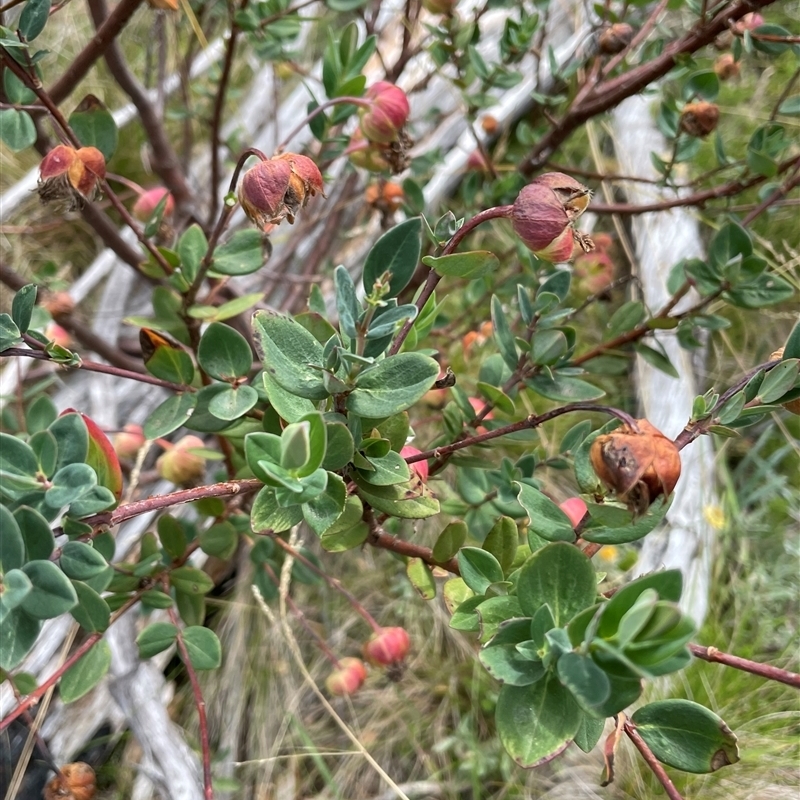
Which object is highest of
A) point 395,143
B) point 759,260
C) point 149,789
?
A: point 395,143

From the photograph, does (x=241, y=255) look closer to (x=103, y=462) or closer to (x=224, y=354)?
(x=224, y=354)

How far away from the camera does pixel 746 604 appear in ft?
4.50

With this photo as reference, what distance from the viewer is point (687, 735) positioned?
0.39 m

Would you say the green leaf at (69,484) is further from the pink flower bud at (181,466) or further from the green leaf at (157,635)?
the pink flower bud at (181,466)

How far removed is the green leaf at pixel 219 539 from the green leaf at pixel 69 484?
11.8 inches

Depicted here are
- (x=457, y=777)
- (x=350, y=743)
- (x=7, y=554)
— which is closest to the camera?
(x=7, y=554)

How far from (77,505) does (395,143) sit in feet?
1.83

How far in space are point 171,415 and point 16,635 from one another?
0.24 m

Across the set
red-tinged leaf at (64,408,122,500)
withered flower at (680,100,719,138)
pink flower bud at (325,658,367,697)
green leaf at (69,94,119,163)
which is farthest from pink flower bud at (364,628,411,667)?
withered flower at (680,100,719,138)

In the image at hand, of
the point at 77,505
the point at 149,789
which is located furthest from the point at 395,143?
the point at 149,789

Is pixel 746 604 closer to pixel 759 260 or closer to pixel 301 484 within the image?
pixel 759 260

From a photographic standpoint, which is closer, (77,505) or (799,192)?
(77,505)

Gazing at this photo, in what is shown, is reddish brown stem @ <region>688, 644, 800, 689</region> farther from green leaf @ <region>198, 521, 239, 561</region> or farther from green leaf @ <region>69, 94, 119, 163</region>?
green leaf @ <region>69, 94, 119, 163</region>

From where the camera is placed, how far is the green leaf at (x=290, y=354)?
0.41 meters
